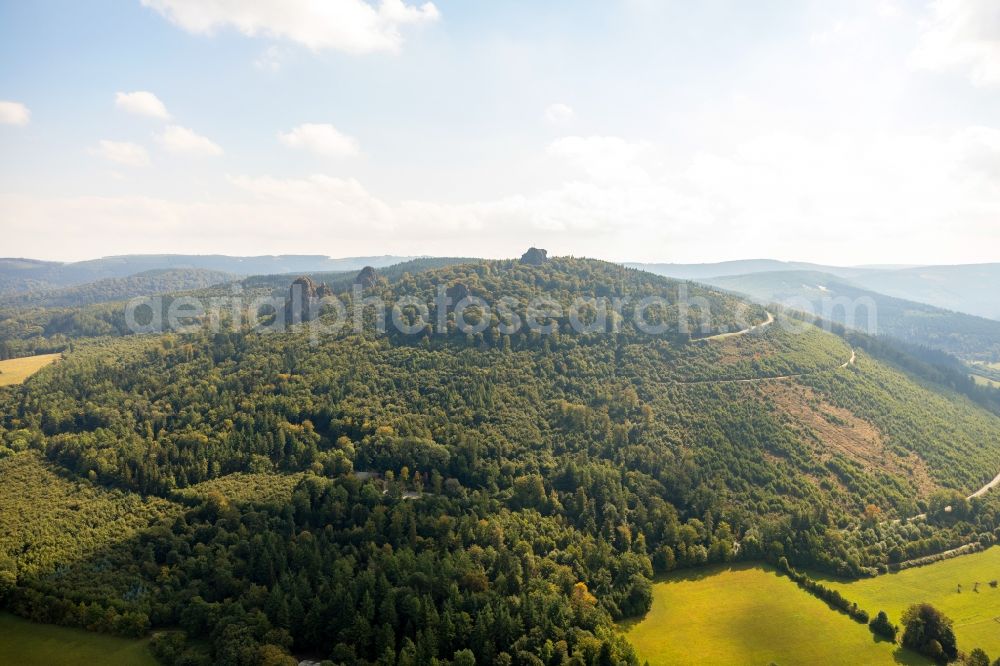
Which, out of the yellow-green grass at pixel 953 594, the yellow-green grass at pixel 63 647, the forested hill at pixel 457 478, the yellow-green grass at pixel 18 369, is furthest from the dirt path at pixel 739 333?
the yellow-green grass at pixel 18 369

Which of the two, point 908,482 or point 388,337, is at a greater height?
point 388,337

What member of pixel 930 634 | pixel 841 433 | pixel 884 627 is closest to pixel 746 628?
pixel 884 627

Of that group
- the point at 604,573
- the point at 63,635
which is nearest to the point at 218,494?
the point at 63,635

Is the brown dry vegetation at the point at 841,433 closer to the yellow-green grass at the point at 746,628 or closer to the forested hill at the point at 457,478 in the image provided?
the forested hill at the point at 457,478

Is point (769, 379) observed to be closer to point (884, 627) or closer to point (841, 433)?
point (841, 433)

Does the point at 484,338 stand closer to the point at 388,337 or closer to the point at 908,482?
the point at 388,337

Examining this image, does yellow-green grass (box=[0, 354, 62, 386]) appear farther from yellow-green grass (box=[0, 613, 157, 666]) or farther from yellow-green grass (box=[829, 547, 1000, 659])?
yellow-green grass (box=[829, 547, 1000, 659])
